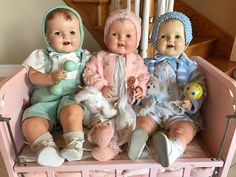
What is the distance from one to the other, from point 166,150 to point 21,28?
1.51 meters

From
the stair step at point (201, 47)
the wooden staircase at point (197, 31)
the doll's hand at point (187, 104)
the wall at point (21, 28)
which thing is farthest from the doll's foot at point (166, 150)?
the wall at point (21, 28)

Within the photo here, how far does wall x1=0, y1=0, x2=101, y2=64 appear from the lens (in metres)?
1.76

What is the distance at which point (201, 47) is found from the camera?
5.95 feet

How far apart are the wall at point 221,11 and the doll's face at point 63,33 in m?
1.44

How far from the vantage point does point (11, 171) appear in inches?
27.1

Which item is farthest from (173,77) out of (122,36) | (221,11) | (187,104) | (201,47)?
(221,11)

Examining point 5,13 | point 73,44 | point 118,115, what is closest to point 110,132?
point 118,115

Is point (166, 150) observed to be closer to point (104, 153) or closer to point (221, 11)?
point (104, 153)

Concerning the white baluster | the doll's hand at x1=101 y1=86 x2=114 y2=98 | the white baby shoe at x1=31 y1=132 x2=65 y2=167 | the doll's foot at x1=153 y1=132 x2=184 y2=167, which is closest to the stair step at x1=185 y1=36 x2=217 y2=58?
the white baluster

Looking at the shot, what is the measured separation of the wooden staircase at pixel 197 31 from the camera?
157cm

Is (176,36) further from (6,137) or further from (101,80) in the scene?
(6,137)

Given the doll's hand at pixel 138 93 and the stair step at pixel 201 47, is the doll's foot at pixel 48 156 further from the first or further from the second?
the stair step at pixel 201 47

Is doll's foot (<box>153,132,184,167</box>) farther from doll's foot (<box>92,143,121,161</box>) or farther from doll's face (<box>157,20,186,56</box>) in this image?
doll's face (<box>157,20,186,56</box>)

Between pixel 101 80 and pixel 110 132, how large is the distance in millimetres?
211
